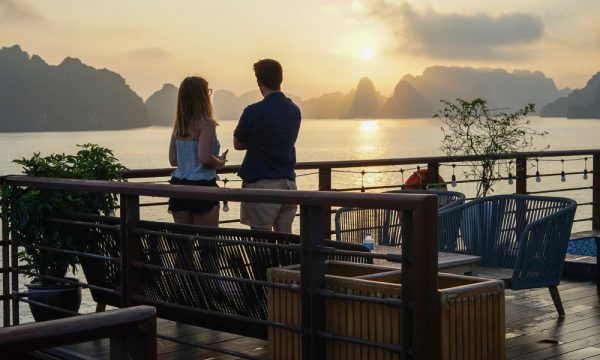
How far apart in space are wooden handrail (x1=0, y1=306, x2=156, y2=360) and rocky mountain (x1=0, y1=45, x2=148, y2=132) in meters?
121

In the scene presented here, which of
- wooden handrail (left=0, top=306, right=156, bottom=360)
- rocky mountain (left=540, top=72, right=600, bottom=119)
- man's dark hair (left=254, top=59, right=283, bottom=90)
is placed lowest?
wooden handrail (left=0, top=306, right=156, bottom=360)

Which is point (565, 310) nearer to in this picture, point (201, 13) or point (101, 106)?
point (201, 13)

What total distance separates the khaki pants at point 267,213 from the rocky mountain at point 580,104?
444 ft

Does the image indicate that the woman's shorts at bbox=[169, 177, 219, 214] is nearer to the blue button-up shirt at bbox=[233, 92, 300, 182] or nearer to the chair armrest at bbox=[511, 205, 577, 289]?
the blue button-up shirt at bbox=[233, 92, 300, 182]

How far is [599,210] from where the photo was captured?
10.3 meters

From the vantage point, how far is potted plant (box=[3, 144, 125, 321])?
16.3 ft

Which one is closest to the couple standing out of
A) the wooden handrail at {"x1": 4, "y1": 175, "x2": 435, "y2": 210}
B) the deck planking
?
the deck planking

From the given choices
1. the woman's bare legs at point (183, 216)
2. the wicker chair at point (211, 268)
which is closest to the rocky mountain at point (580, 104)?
the woman's bare legs at point (183, 216)

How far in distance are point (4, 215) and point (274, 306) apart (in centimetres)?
231

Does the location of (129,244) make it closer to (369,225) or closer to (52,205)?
(52,205)

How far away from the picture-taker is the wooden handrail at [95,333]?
1283mm

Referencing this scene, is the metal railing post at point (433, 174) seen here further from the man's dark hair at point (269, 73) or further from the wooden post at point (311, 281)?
the wooden post at point (311, 281)

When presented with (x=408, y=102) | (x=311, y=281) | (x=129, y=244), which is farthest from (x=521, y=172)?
(x=408, y=102)

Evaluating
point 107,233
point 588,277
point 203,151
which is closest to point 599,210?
point 588,277
